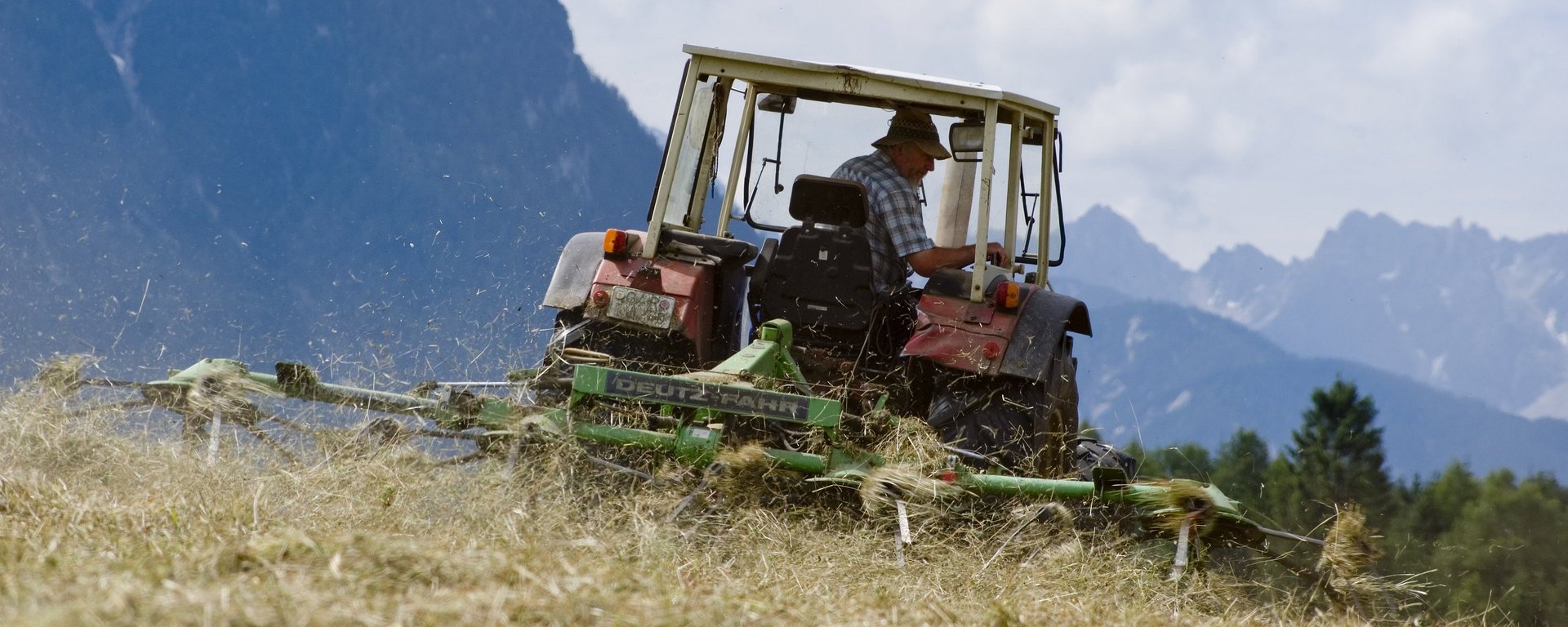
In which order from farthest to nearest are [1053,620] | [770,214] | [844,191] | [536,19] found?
[536,19], [770,214], [844,191], [1053,620]

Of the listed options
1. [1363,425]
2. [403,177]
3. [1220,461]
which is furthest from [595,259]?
[403,177]

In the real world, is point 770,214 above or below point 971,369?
above

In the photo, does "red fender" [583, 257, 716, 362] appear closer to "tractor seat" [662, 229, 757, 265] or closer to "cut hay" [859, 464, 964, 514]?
"tractor seat" [662, 229, 757, 265]

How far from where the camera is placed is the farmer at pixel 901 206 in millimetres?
6102

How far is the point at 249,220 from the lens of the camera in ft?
275

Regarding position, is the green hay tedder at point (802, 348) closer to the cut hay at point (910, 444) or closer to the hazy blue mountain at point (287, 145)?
the cut hay at point (910, 444)

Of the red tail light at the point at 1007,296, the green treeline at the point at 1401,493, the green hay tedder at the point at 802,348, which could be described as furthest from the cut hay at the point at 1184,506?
the green treeline at the point at 1401,493

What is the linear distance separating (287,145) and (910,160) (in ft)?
290

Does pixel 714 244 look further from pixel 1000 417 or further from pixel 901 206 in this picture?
pixel 1000 417

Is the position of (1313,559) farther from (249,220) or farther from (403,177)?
(403,177)

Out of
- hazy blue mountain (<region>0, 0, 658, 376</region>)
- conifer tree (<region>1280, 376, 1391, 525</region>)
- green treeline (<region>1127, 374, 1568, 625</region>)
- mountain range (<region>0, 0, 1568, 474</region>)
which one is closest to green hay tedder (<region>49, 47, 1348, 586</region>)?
mountain range (<region>0, 0, 1568, 474</region>)

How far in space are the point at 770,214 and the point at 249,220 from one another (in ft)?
269

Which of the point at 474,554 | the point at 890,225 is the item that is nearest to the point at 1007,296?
the point at 890,225

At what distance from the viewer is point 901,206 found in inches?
242
